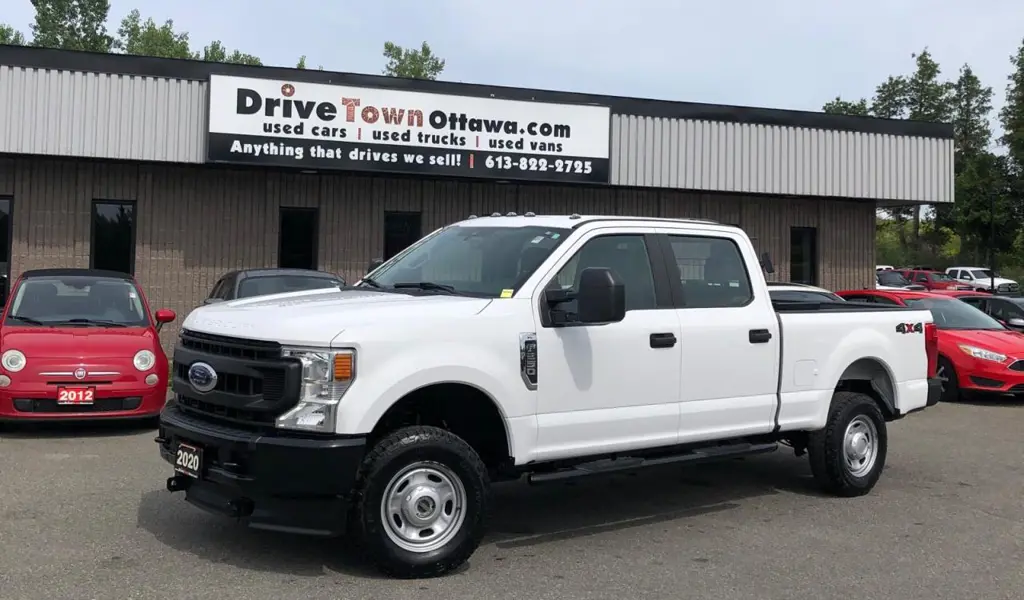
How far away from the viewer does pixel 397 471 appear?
5020mm

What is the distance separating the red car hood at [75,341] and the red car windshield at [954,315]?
34.3ft

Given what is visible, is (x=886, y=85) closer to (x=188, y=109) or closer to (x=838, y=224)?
(x=838, y=224)

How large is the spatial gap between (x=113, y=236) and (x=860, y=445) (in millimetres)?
12648

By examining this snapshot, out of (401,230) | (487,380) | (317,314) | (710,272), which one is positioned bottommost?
(487,380)

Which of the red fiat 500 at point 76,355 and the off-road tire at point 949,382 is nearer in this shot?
the red fiat 500 at point 76,355

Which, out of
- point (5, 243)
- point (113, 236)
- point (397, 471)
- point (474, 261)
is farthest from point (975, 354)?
point (5, 243)

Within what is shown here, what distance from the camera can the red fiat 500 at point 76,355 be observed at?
894cm

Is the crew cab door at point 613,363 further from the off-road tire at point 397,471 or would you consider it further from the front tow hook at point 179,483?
the front tow hook at point 179,483

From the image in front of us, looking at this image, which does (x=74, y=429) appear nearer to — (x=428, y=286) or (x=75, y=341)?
(x=75, y=341)

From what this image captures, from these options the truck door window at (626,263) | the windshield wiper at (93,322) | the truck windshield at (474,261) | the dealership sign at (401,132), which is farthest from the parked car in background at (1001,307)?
the windshield wiper at (93,322)

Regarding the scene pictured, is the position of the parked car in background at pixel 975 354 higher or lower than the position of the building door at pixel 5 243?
lower

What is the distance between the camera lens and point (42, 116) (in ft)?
47.1

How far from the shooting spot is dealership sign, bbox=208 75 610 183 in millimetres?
14953

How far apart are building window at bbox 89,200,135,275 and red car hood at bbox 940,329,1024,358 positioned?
12.7 metres
